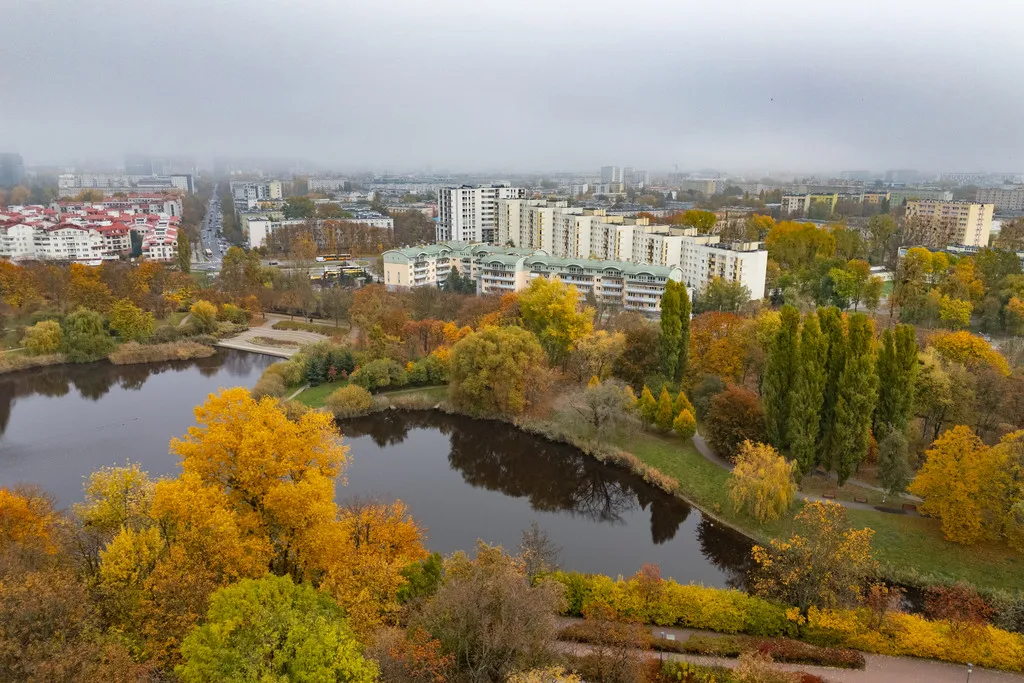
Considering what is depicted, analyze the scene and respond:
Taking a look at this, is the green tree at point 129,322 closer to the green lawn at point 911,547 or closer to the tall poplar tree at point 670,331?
the tall poplar tree at point 670,331

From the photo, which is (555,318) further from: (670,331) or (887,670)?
(887,670)

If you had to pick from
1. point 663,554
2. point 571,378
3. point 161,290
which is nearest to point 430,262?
point 161,290

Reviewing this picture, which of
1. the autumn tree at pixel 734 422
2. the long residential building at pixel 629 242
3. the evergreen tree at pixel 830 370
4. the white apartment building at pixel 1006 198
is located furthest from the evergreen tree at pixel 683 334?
the white apartment building at pixel 1006 198

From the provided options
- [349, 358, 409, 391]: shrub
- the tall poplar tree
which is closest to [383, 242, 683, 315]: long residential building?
[349, 358, 409, 391]: shrub

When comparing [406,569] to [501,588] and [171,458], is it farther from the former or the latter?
[171,458]

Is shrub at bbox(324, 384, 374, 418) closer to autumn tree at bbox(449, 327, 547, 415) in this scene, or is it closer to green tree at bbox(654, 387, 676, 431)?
autumn tree at bbox(449, 327, 547, 415)

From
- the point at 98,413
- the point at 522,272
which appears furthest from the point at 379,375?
the point at 522,272
